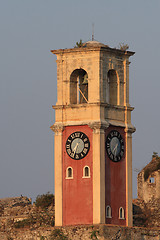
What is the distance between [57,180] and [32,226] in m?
4.69

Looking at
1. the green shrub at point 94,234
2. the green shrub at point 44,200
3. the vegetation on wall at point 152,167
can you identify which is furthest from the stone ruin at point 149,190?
the green shrub at point 94,234

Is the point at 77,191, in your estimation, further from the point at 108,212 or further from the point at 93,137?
the point at 93,137

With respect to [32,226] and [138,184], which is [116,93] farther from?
[138,184]

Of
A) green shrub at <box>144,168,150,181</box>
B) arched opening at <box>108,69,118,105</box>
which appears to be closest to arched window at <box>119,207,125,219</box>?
arched opening at <box>108,69,118,105</box>

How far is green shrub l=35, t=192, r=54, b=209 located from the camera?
298 ft

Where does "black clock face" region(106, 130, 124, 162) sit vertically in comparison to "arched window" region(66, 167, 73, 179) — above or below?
above

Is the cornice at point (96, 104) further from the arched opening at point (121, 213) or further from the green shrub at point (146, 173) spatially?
the green shrub at point (146, 173)

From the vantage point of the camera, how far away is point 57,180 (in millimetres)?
83062

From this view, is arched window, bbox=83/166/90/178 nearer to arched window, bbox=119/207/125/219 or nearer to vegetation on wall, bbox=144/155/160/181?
arched window, bbox=119/207/125/219

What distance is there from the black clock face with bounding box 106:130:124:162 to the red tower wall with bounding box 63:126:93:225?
4.51 ft

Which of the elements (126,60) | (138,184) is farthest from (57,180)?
(138,184)

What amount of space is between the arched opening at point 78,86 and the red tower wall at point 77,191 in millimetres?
2153

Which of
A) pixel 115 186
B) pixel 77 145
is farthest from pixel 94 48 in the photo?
pixel 115 186

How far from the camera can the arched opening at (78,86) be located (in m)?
83.9
